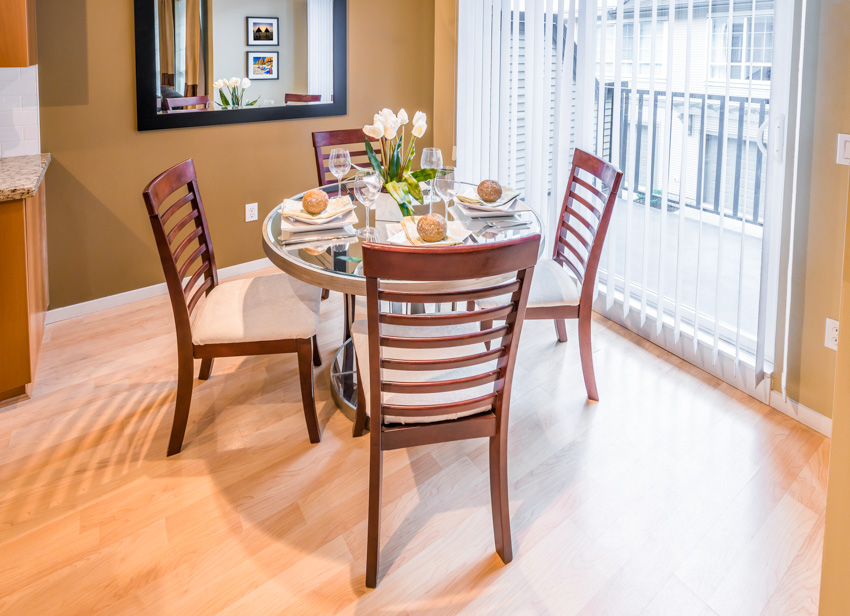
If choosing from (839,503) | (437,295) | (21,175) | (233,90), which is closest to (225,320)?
(437,295)

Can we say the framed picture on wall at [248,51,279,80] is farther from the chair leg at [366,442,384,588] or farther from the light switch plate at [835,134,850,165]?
the light switch plate at [835,134,850,165]

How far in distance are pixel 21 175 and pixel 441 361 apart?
2060mm

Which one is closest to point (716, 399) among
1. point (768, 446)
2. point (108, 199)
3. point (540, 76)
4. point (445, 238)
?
point (768, 446)

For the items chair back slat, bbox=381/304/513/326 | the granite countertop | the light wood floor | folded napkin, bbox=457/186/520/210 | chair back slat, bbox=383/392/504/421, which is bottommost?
the light wood floor

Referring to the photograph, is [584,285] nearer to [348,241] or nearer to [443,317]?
[348,241]

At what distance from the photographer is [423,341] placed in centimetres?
153

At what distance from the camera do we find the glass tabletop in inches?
79.2

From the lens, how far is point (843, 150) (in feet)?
7.05

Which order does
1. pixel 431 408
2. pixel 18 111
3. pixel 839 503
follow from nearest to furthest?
pixel 839 503
pixel 431 408
pixel 18 111

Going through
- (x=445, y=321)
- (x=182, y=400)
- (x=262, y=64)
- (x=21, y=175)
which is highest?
(x=262, y=64)

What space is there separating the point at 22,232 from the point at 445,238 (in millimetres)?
1604

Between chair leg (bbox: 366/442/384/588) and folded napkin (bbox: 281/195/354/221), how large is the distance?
97 centimetres

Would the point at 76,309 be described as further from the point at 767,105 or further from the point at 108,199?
the point at 767,105

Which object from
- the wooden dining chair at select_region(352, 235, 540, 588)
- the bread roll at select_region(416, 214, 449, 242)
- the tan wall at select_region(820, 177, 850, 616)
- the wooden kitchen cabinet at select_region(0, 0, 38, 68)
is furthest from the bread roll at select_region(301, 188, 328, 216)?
the tan wall at select_region(820, 177, 850, 616)
